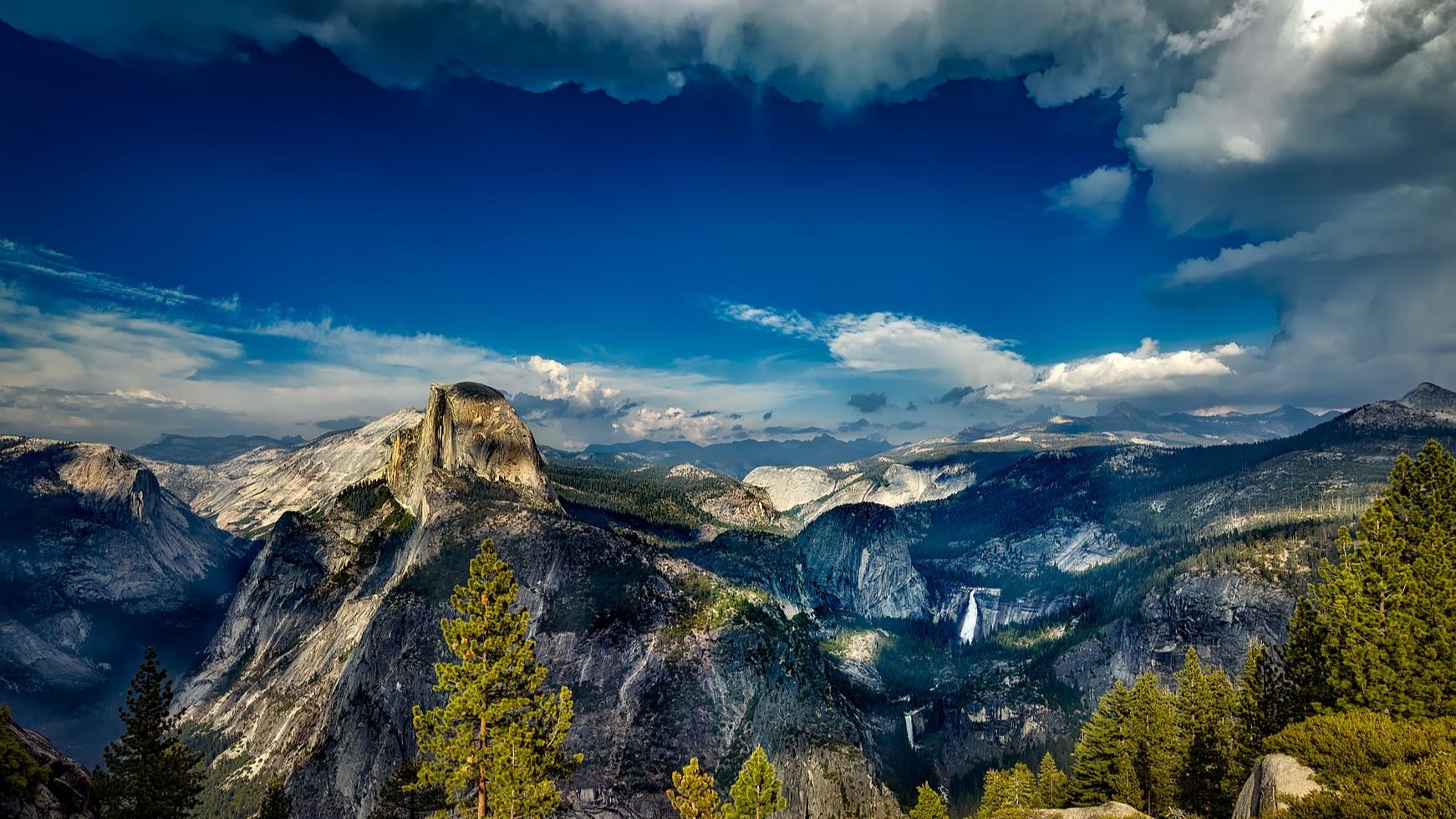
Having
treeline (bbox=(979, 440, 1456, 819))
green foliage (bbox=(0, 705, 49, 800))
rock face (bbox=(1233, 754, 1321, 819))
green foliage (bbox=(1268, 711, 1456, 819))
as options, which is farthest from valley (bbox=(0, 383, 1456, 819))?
green foliage (bbox=(1268, 711, 1456, 819))

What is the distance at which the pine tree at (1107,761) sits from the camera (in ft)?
188

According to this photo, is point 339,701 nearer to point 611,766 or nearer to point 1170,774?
point 611,766

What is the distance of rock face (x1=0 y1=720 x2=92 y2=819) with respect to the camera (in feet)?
80.1

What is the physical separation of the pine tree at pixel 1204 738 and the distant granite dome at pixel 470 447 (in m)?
111

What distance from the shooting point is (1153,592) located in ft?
588

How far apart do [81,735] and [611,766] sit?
227078mm

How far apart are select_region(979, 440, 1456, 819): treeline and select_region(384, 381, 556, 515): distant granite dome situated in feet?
353

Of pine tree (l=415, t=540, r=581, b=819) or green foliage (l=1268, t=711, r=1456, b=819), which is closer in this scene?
green foliage (l=1268, t=711, r=1456, b=819)

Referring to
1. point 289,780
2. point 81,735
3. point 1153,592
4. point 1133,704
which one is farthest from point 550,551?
point 81,735

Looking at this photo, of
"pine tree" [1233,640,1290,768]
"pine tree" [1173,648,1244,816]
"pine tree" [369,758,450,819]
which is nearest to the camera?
"pine tree" [1233,640,1290,768]

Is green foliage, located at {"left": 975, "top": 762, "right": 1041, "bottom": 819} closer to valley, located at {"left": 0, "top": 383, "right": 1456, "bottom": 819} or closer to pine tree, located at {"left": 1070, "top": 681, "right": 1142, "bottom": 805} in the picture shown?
pine tree, located at {"left": 1070, "top": 681, "right": 1142, "bottom": 805}

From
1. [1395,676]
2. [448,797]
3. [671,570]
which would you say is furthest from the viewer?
[671,570]

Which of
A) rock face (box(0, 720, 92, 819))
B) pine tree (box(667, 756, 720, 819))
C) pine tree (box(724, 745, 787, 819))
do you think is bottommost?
pine tree (box(724, 745, 787, 819))

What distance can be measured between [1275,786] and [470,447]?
12962 centimetres
